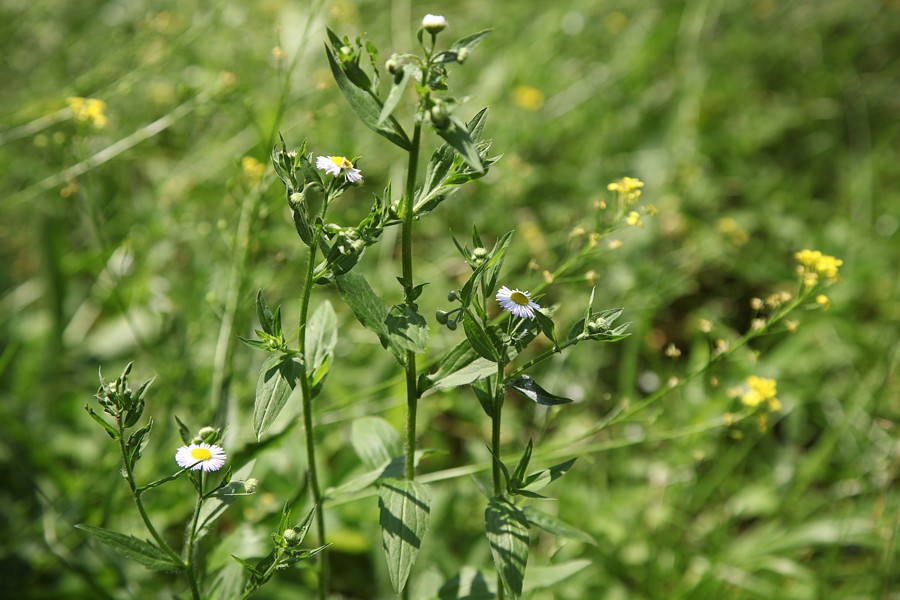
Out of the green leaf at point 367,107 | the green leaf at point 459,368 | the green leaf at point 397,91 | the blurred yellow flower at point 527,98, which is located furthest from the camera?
the blurred yellow flower at point 527,98

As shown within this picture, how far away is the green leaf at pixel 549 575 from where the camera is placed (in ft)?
4.74

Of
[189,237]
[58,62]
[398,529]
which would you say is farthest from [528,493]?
[58,62]

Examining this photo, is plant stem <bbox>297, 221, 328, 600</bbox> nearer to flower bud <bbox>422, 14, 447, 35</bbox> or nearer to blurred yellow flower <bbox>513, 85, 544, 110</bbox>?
flower bud <bbox>422, 14, 447, 35</bbox>

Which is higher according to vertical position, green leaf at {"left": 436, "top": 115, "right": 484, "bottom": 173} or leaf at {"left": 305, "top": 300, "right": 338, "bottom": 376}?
green leaf at {"left": 436, "top": 115, "right": 484, "bottom": 173}

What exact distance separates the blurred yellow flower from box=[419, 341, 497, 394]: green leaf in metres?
2.20

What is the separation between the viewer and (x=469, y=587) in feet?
4.57

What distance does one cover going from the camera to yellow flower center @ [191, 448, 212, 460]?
1113 millimetres

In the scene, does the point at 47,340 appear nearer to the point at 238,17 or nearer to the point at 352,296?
the point at 352,296

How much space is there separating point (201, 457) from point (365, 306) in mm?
321

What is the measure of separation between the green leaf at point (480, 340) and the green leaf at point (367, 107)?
0.26 metres

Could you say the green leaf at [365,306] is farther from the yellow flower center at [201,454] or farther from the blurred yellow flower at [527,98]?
the blurred yellow flower at [527,98]

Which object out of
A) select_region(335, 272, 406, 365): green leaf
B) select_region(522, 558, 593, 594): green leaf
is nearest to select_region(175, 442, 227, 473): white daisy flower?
select_region(335, 272, 406, 365): green leaf

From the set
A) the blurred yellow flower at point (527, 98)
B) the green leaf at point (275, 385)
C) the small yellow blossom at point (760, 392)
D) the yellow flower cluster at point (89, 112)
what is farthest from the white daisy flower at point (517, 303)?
the blurred yellow flower at point (527, 98)

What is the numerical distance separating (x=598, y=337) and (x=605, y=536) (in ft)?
3.75
